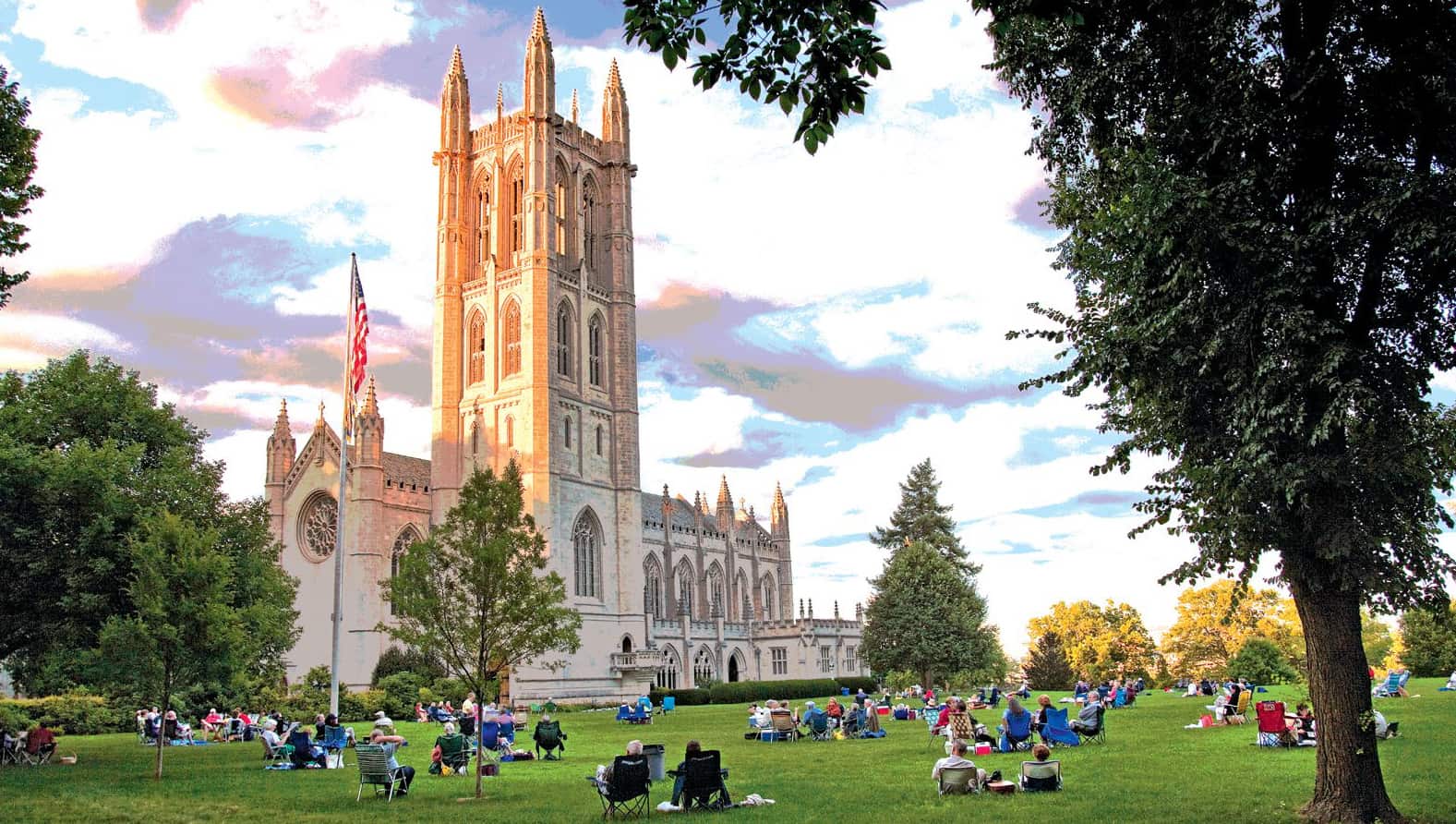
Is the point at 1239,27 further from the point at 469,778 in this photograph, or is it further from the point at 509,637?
the point at 469,778

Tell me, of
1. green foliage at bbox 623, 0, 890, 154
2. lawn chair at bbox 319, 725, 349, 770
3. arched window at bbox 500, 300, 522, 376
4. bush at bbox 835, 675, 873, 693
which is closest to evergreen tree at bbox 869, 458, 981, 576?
bush at bbox 835, 675, 873, 693

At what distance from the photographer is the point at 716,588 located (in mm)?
82188

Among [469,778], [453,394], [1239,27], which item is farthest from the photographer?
[453,394]

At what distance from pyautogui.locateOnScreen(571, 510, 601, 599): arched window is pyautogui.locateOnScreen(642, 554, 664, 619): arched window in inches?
412

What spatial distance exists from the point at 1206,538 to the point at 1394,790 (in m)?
4.23

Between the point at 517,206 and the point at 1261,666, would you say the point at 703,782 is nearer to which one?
the point at 1261,666

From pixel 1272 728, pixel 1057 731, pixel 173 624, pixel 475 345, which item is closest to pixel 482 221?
pixel 475 345

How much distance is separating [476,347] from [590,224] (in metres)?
11.2

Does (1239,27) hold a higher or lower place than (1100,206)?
higher

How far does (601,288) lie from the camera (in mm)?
69625

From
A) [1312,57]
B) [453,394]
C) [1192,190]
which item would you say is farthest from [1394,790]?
[453,394]

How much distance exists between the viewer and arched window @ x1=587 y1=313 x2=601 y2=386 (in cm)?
6781

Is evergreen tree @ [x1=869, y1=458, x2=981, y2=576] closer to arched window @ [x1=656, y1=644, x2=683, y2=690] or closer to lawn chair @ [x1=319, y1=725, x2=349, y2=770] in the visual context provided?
arched window @ [x1=656, y1=644, x2=683, y2=690]

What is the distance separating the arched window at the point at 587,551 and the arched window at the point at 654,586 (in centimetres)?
1046
